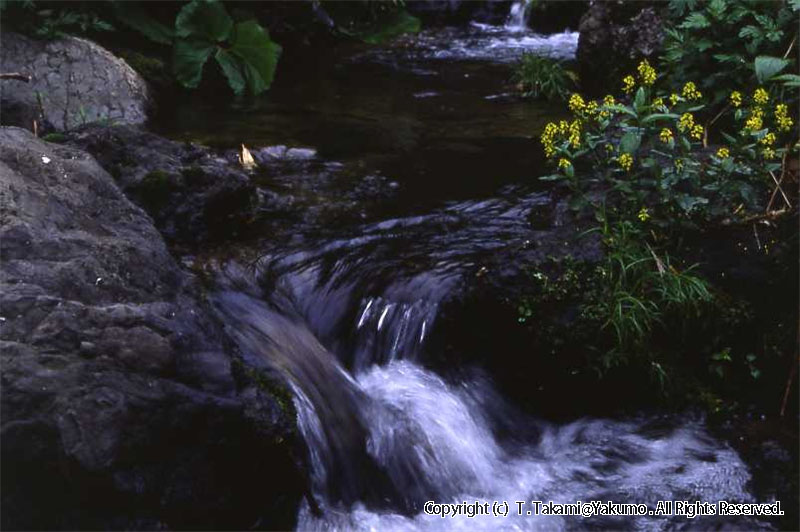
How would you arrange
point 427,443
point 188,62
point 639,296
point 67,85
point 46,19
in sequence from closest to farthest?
1. point 427,443
2. point 639,296
3. point 67,85
4. point 46,19
5. point 188,62

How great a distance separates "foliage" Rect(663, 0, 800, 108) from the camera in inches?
177

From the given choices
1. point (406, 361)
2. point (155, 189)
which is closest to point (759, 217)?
point (406, 361)

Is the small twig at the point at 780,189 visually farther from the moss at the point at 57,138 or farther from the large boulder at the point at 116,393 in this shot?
the moss at the point at 57,138

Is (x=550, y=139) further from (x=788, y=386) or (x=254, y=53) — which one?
(x=254, y=53)

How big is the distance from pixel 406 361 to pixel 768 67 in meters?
2.07

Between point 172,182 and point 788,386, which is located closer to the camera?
point 788,386

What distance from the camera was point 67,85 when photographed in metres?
6.25

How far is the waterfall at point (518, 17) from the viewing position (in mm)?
11148

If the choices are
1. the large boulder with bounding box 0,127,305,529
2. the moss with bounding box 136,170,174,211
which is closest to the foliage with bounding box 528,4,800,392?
the large boulder with bounding box 0,127,305,529

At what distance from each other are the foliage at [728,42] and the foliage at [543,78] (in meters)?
2.44

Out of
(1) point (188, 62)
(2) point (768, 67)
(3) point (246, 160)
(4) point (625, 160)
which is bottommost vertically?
(3) point (246, 160)

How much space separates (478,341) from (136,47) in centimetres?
497

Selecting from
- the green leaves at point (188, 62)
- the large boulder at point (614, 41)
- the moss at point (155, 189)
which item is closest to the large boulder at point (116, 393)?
the moss at point (155, 189)

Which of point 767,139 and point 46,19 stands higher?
point 767,139
